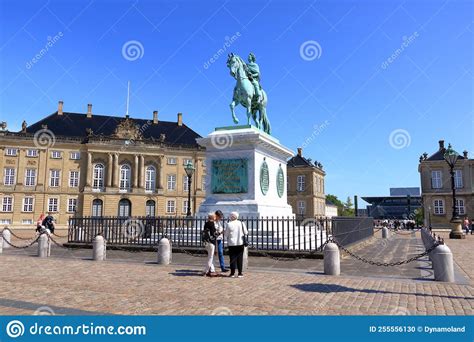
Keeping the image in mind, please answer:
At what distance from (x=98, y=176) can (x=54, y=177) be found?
20.4 feet

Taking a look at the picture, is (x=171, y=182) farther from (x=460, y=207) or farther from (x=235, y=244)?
(x=235, y=244)

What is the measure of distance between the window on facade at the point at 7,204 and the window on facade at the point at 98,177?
11147 mm

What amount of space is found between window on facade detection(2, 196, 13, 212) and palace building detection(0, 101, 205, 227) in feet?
0.39

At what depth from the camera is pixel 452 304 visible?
5797 mm

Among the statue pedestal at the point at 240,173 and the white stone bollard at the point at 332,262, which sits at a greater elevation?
the statue pedestal at the point at 240,173

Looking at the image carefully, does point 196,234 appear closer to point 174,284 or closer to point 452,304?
point 174,284

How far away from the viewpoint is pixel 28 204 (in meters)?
50.3

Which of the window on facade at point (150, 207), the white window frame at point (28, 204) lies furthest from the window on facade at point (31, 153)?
the window on facade at point (150, 207)

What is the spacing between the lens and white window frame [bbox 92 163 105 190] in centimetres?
5369

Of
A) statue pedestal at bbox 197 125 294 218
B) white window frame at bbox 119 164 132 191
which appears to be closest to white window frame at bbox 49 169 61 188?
white window frame at bbox 119 164 132 191

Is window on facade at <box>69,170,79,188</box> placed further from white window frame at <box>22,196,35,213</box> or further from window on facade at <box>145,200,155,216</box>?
window on facade at <box>145,200,155,216</box>

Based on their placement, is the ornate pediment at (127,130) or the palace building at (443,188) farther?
the ornate pediment at (127,130)

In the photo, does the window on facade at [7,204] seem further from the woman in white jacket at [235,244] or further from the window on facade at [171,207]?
the woman in white jacket at [235,244]

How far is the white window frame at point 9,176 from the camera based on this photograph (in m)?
49.7
